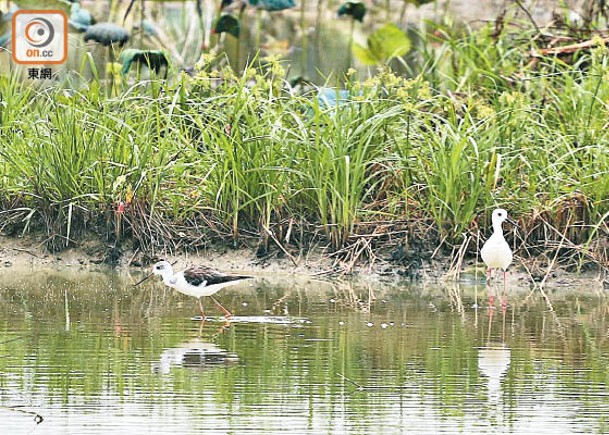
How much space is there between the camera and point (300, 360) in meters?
6.14

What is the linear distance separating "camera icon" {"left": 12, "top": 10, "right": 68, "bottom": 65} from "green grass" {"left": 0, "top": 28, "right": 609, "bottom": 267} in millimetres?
3165

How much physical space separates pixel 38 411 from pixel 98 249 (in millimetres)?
4154

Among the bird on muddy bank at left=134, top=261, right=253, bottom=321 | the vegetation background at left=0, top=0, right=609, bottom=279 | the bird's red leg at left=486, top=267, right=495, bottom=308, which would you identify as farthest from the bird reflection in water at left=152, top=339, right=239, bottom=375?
the vegetation background at left=0, top=0, right=609, bottom=279

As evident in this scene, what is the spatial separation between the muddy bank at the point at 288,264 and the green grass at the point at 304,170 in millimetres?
95

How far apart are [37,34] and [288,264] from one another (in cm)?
478

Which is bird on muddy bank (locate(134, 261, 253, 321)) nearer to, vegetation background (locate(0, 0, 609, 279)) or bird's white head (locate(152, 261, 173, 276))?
bird's white head (locate(152, 261, 173, 276))

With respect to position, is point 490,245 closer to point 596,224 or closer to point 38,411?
point 596,224


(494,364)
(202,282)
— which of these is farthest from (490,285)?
(494,364)

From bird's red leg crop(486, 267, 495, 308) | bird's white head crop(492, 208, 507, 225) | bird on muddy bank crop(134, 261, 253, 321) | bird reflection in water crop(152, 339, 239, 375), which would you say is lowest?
bird's red leg crop(486, 267, 495, 308)

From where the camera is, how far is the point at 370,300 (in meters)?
8.03

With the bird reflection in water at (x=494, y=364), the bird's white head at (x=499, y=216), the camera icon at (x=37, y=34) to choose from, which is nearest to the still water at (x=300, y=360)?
the bird reflection in water at (x=494, y=364)

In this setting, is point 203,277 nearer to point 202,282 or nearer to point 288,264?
point 202,282

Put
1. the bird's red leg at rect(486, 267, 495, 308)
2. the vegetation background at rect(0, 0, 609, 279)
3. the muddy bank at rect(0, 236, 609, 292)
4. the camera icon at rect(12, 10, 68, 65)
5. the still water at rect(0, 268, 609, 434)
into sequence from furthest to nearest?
the camera icon at rect(12, 10, 68, 65) → the vegetation background at rect(0, 0, 609, 279) → the muddy bank at rect(0, 236, 609, 292) → the bird's red leg at rect(486, 267, 495, 308) → the still water at rect(0, 268, 609, 434)

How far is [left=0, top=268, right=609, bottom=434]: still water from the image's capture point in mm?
5062
